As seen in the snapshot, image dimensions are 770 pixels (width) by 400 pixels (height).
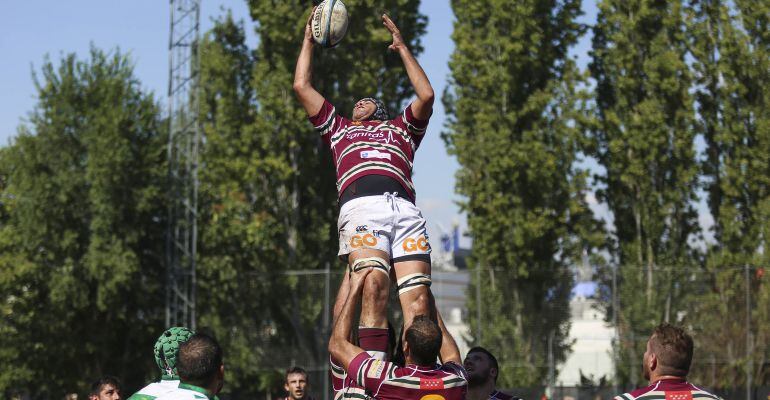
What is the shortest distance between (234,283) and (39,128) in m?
7.11

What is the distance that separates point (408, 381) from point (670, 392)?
144 cm

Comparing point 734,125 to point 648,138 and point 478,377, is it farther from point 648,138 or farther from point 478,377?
point 478,377

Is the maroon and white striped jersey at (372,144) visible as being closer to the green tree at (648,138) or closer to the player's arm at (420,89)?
the player's arm at (420,89)

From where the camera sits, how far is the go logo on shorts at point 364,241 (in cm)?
879

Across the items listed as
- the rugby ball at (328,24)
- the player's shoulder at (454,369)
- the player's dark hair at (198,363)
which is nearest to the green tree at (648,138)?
the rugby ball at (328,24)

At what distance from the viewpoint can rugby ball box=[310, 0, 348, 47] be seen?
986 cm

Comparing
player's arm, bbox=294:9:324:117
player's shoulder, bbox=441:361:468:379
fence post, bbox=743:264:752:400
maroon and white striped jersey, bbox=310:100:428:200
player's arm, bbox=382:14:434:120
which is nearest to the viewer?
player's shoulder, bbox=441:361:468:379

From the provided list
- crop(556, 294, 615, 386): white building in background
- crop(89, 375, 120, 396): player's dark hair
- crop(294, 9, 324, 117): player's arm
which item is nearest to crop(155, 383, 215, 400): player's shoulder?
crop(294, 9, 324, 117): player's arm

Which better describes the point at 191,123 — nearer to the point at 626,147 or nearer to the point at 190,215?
the point at 190,215

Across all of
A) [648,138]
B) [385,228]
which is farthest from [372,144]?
[648,138]

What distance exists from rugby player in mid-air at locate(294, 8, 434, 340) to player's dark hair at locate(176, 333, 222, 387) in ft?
8.27

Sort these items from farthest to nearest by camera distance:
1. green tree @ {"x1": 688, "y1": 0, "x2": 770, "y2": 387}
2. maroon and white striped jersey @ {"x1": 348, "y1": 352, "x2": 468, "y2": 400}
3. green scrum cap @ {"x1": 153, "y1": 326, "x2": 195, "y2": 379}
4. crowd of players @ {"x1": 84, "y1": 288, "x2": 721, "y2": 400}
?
1. green tree @ {"x1": 688, "y1": 0, "x2": 770, "y2": 387}
2. green scrum cap @ {"x1": 153, "y1": 326, "x2": 195, "y2": 379}
3. maroon and white striped jersey @ {"x1": 348, "y1": 352, "x2": 468, "y2": 400}
4. crowd of players @ {"x1": 84, "y1": 288, "x2": 721, "y2": 400}

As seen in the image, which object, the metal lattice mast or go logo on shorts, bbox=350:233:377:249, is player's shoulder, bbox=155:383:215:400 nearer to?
go logo on shorts, bbox=350:233:377:249

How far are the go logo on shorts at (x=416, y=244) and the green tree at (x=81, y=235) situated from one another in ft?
79.4
